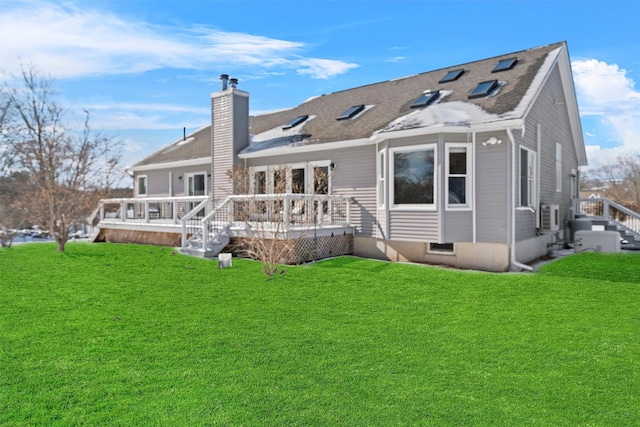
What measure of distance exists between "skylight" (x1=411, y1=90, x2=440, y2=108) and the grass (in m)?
5.75

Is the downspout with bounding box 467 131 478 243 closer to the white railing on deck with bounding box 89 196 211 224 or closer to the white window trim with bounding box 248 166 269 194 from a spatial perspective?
the white window trim with bounding box 248 166 269 194

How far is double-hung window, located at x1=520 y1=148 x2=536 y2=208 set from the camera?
37.6 feet

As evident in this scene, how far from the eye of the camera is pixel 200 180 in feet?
60.0

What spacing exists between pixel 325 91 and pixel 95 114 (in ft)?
35.0

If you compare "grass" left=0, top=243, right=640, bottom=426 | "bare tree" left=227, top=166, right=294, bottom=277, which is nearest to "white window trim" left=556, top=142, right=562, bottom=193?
"grass" left=0, top=243, right=640, bottom=426

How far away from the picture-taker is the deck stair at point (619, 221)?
48.3ft

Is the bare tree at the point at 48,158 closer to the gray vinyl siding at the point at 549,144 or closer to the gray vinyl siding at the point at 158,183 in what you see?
the gray vinyl siding at the point at 158,183

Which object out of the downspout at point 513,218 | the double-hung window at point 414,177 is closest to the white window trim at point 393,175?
the double-hung window at point 414,177

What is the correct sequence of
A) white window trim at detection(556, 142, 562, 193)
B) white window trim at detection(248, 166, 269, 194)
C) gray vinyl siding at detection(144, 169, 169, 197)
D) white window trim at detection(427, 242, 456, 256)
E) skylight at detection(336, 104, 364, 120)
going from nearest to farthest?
white window trim at detection(427, 242, 456, 256)
skylight at detection(336, 104, 364, 120)
white window trim at detection(556, 142, 562, 193)
white window trim at detection(248, 166, 269, 194)
gray vinyl siding at detection(144, 169, 169, 197)

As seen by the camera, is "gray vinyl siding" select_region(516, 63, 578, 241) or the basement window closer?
the basement window

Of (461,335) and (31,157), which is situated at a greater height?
(31,157)

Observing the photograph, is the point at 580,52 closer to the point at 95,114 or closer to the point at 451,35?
the point at 451,35

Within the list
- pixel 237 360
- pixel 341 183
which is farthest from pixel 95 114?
pixel 237 360

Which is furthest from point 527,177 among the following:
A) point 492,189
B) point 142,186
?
point 142,186
